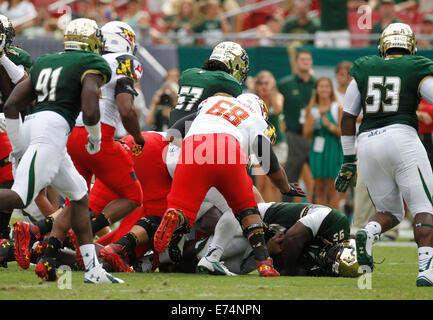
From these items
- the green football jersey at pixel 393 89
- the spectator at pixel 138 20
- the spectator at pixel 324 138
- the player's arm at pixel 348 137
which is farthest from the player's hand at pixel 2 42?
the spectator at pixel 138 20

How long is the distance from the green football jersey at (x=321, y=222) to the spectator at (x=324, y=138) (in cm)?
457

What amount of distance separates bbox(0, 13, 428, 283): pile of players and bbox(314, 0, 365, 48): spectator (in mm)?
6214

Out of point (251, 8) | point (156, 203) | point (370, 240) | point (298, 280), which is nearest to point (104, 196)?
point (156, 203)

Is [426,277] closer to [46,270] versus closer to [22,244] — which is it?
[46,270]

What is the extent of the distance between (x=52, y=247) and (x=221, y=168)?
1.37 m

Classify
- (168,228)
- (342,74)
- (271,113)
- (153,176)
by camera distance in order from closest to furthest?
(168,228) < (153,176) < (342,74) < (271,113)

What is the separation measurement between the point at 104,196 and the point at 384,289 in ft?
9.06

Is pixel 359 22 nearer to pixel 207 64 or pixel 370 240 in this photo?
pixel 207 64

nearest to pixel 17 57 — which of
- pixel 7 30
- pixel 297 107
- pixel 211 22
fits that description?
pixel 7 30

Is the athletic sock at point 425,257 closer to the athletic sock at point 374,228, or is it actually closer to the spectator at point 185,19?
the athletic sock at point 374,228

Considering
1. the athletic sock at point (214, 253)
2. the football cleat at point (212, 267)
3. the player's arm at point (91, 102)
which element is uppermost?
the player's arm at point (91, 102)

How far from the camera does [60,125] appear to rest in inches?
219

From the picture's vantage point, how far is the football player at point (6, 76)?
22.4 ft

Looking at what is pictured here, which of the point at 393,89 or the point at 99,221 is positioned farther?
the point at 99,221
